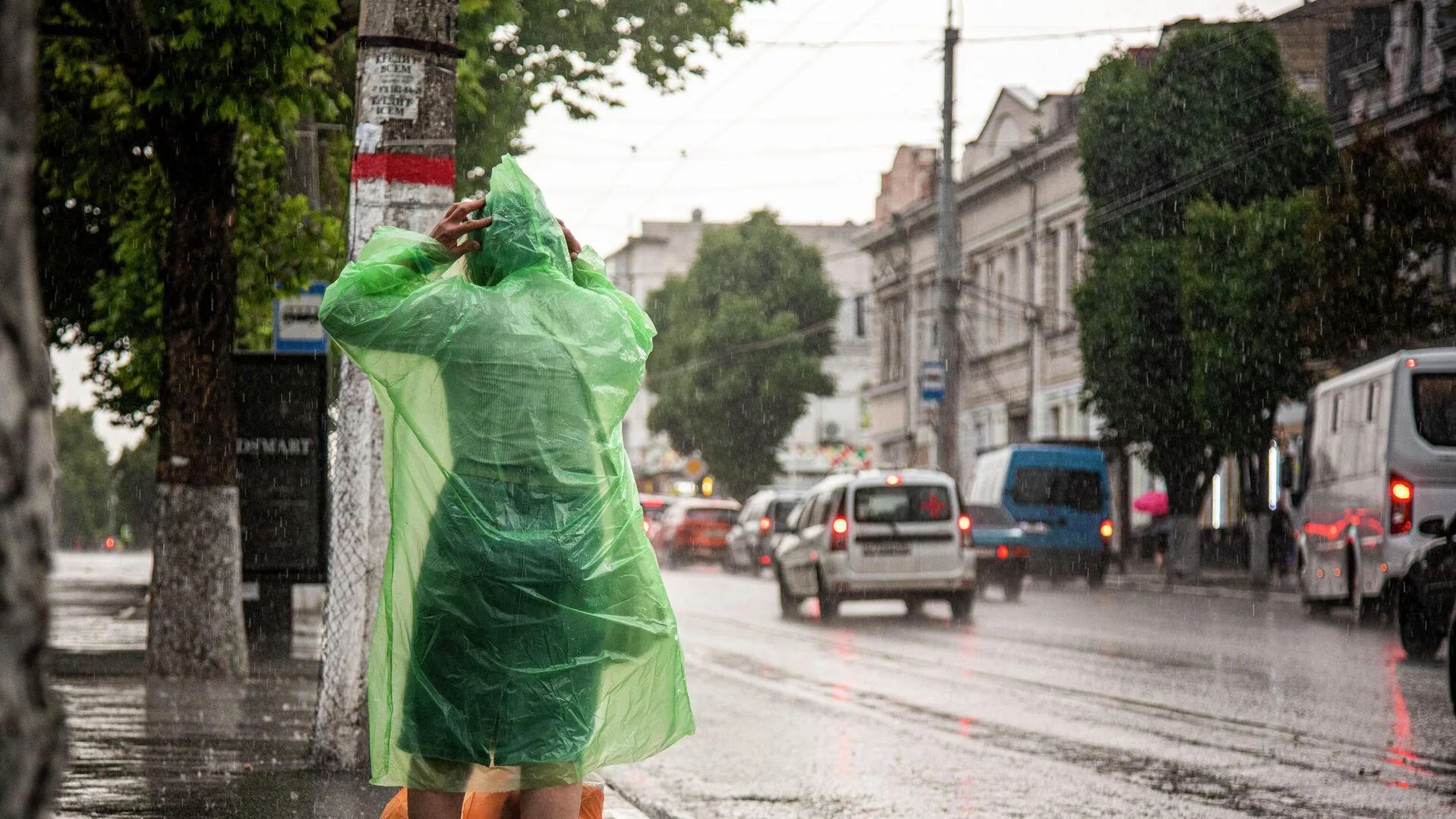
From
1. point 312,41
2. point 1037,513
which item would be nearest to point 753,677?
point 312,41

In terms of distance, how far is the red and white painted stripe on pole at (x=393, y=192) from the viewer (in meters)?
7.73

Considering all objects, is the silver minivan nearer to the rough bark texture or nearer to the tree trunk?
the tree trunk

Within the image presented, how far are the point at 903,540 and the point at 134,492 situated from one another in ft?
296

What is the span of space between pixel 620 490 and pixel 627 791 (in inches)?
187

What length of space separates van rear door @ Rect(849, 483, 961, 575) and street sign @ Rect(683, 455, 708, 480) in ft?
163

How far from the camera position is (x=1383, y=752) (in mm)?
9867

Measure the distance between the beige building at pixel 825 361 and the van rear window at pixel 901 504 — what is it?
49.5 meters

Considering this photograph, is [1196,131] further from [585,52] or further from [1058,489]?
[585,52]

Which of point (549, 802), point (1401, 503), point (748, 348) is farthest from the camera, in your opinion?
point (748, 348)

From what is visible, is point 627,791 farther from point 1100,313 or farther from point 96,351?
point 1100,313

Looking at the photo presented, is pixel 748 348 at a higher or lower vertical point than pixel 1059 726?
higher

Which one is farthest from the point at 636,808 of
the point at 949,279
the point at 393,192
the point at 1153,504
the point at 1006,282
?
the point at 1006,282

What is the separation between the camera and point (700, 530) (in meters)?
46.5

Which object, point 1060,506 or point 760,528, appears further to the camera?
point 760,528
